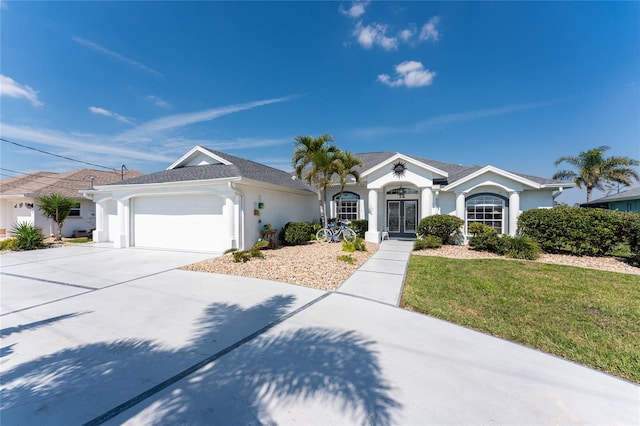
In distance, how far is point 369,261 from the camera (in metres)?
9.46

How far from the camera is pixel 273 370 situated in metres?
3.11

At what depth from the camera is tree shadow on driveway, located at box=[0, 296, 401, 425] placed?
2.45 meters

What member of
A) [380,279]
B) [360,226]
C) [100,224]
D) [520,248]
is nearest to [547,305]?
[380,279]

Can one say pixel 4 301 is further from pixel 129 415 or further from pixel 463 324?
pixel 463 324

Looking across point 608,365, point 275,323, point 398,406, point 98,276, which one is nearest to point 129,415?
point 275,323

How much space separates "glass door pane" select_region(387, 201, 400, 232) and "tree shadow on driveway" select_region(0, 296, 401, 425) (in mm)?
12984

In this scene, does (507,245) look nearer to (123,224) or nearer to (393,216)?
(393,216)

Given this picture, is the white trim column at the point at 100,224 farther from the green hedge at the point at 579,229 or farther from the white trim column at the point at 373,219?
the green hedge at the point at 579,229

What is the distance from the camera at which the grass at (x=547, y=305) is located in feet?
12.4

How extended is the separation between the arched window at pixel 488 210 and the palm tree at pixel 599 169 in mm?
17896

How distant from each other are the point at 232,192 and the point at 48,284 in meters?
5.90

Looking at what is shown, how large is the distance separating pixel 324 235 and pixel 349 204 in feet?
13.3

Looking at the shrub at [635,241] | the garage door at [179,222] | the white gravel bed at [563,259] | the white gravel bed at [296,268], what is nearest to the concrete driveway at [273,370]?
the white gravel bed at [296,268]

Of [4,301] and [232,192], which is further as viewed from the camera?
[232,192]
